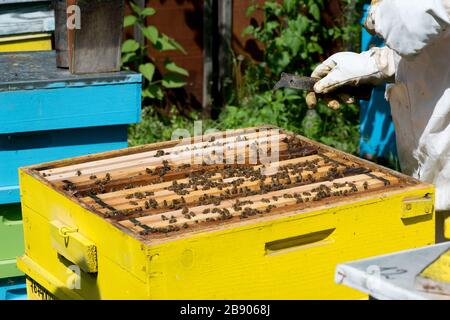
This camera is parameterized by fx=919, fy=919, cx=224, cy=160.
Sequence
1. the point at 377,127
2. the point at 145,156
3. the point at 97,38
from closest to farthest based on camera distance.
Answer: the point at 145,156
the point at 97,38
the point at 377,127

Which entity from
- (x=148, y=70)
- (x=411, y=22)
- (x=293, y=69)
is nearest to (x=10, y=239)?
(x=411, y=22)

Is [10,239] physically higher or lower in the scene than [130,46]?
lower

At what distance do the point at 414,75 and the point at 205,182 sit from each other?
752mm

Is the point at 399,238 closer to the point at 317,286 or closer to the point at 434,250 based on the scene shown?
the point at 317,286

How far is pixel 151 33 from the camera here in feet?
19.5

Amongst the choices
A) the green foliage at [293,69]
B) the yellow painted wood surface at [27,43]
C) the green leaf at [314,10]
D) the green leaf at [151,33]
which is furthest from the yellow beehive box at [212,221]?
the green leaf at [314,10]

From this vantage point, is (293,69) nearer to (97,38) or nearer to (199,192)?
(97,38)

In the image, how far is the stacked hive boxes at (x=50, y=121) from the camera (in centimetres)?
333

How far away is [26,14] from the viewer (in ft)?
13.5

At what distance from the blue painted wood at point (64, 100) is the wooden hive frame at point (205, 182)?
0.29m

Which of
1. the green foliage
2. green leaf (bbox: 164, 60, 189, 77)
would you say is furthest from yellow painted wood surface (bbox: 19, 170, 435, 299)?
green leaf (bbox: 164, 60, 189, 77)

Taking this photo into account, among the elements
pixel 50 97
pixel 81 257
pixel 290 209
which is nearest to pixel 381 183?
pixel 290 209

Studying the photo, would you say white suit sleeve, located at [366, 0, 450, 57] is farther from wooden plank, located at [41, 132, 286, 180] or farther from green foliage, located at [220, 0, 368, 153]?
green foliage, located at [220, 0, 368, 153]

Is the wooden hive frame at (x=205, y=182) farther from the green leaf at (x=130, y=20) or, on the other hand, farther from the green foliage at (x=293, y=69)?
the green leaf at (x=130, y=20)
